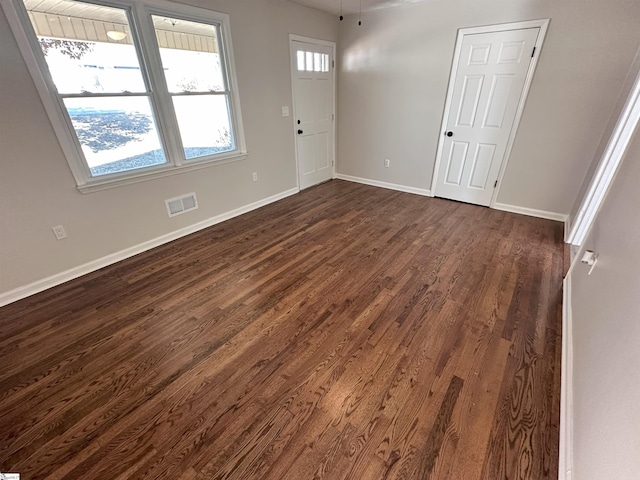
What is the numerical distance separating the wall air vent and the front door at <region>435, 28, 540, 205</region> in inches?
132

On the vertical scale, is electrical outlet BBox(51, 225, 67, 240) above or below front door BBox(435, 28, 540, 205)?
below

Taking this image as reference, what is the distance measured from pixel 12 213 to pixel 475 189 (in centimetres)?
485

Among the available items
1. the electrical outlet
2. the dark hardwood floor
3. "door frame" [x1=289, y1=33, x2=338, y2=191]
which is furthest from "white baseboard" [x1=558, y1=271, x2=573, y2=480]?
"door frame" [x1=289, y1=33, x2=338, y2=191]

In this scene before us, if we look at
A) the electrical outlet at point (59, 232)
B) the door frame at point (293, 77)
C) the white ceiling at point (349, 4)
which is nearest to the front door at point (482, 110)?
the white ceiling at point (349, 4)

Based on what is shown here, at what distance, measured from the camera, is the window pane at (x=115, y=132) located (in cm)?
227

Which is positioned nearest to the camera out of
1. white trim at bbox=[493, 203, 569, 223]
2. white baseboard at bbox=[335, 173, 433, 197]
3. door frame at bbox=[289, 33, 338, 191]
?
white trim at bbox=[493, 203, 569, 223]

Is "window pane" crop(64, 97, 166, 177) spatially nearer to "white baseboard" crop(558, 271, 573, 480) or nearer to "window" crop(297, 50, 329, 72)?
"window" crop(297, 50, 329, 72)

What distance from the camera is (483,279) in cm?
237

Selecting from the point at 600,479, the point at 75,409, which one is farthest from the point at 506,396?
the point at 75,409

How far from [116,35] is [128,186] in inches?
48.6

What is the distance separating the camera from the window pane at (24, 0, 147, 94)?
1.99 m

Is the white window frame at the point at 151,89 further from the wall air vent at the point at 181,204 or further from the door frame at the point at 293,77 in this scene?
the door frame at the point at 293,77

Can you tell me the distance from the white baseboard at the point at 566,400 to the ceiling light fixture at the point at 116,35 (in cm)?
389

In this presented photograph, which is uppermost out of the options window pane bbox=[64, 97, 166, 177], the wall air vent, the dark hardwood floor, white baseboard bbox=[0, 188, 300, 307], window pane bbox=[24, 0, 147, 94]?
window pane bbox=[24, 0, 147, 94]
